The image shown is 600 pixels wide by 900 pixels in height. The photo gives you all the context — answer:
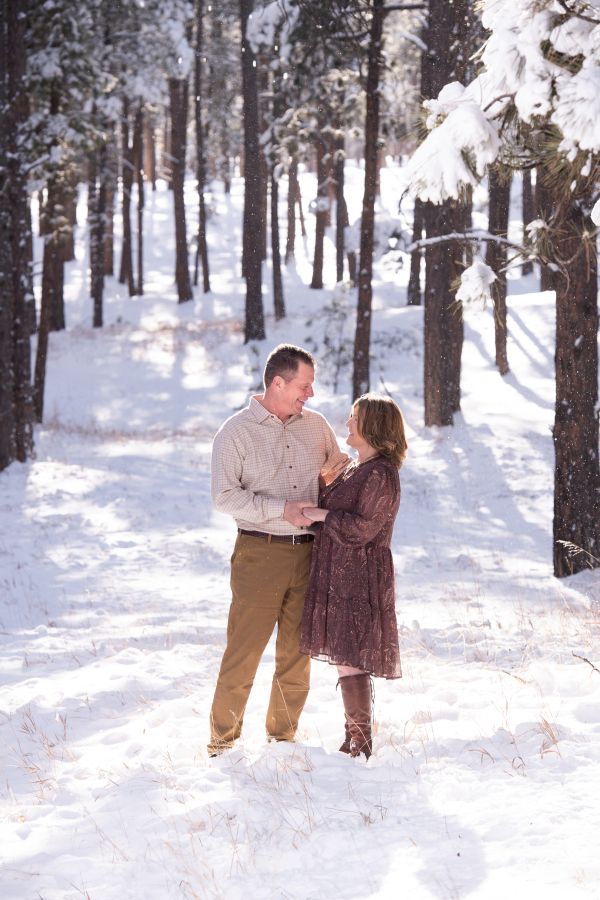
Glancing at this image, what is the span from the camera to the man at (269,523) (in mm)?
4879

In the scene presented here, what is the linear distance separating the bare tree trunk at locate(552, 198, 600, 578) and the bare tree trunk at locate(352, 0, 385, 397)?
7217mm

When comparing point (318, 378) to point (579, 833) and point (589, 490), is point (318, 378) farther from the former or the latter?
point (579, 833)

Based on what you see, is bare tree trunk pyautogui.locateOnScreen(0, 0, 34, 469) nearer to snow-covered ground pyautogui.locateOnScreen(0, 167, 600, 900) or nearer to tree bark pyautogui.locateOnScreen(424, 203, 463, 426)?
snow-covered ground pyautogui.locateOnScreen(0, 167, 600, 900)

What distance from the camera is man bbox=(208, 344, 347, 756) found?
16.0 ft

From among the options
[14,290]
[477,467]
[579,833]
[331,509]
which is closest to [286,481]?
[331,509]

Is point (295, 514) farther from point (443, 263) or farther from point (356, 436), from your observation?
point (443, 263)

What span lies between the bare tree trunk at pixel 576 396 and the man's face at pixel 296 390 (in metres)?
4.51

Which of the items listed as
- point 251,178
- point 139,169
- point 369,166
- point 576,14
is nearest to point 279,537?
point 576,14

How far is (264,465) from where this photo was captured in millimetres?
4984

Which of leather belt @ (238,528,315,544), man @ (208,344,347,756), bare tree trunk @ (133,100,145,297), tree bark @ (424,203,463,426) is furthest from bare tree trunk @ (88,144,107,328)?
leather belt @ (238,528,315,544)

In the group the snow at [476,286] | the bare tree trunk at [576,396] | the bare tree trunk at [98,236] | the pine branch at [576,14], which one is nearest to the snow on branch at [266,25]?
the bare tree trunk at [98,236]

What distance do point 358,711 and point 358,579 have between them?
2.19 ft

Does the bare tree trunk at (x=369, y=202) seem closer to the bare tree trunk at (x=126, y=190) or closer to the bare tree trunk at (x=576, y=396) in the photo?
the bare tree trunk at (x=576, y=396)

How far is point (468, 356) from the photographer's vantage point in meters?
23.0
